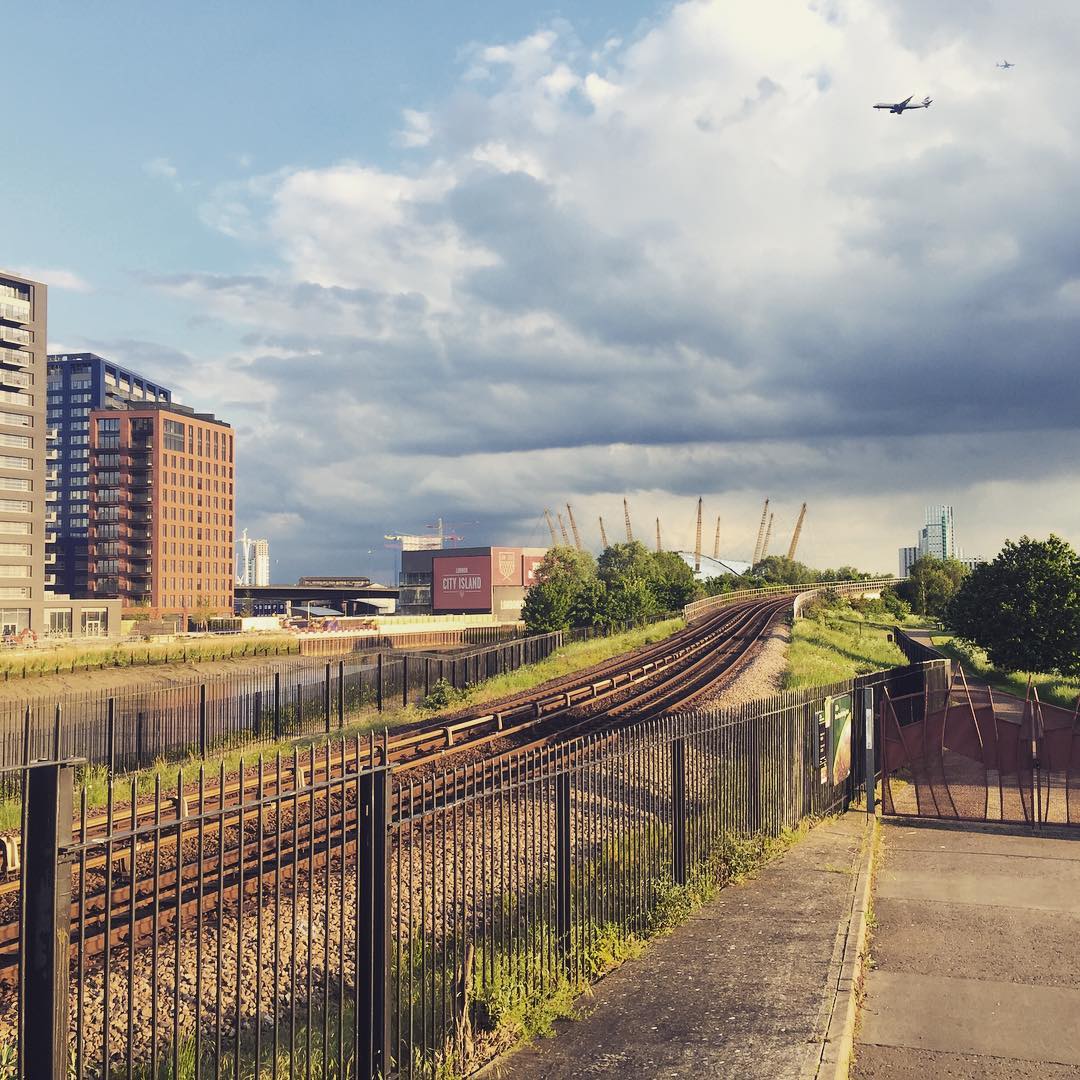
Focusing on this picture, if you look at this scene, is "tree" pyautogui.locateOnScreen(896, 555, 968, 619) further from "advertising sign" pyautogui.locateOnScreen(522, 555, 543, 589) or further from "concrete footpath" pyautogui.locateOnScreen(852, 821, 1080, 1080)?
"concrete footpath" pyautogui.locateOnScreen(852, 821, 1080, 1080)

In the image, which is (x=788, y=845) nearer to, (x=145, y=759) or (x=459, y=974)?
(x=459, y=974)

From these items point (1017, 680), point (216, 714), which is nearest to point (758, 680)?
point (1017, 680)

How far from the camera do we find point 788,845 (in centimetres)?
1271

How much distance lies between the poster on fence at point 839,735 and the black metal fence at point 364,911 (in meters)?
0.08

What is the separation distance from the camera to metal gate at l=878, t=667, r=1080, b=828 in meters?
14.8

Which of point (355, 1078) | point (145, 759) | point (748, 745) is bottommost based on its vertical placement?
point (145, 759)

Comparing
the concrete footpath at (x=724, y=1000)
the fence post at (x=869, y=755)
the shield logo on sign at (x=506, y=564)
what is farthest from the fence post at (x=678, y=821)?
the shield logo on sign at (x=506, y=564)

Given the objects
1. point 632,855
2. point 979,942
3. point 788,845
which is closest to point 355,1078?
point 632,855

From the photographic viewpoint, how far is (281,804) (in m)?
12.4

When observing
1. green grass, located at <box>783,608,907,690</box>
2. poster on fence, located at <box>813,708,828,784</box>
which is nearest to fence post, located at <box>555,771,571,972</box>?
poster on fence, located at <box>813,708,828,784</box>

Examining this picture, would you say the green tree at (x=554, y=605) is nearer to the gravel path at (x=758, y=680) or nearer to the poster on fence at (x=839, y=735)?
the gravel path at (x=758, y=680)

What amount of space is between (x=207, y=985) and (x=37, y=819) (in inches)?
205

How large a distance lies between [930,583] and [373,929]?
120664 mm

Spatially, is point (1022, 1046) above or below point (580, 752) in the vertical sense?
below
